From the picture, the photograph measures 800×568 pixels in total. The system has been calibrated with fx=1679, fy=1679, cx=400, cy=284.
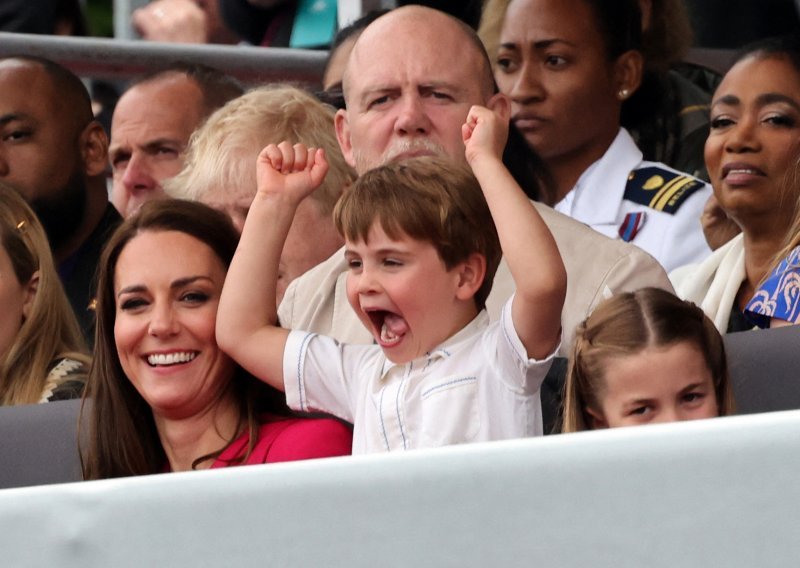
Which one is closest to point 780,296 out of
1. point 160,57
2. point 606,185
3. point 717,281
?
point 717,281

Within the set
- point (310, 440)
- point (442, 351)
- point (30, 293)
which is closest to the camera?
point (442, 351)

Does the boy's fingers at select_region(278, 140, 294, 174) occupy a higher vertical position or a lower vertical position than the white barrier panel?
higher

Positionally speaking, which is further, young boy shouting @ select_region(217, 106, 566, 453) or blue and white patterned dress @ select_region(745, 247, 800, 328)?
blue and white patterned dress @ select_region(745, 247, 800, 328)

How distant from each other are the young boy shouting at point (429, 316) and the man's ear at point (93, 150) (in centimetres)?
154

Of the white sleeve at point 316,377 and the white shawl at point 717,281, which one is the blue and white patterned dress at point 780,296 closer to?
the white shawl at point 717,281

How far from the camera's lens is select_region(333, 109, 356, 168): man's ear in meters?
2.92

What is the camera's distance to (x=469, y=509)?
1.19 m

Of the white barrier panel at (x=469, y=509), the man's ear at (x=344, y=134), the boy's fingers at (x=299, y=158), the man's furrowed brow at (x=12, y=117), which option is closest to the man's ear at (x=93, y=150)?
the man's furrowed brow at (x=12, y=117)

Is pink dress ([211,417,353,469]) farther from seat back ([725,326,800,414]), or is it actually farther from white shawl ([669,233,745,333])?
white shawl ([669,233,745,333])

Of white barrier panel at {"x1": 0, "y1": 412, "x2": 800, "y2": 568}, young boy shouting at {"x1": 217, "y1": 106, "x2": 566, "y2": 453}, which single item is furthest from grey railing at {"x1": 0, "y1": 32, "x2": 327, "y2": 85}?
white barrier panel at {"x1": 0, "y1": 412, "x2": 800, "y2": 568}

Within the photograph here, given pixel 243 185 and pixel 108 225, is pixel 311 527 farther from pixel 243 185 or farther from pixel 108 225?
pixel 108 225

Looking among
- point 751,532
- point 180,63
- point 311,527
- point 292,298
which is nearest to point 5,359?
point 292,298

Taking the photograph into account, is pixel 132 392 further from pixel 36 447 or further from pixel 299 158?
pixel 299 158

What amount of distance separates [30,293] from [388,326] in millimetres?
1015
